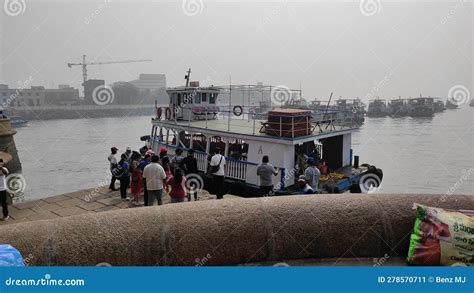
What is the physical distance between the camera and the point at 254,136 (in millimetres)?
12703

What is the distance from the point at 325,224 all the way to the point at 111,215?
6.61 feet

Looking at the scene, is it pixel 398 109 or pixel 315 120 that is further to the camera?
pixel 398 109

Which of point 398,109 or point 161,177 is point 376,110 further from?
point 161,177

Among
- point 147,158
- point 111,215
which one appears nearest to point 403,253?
point 111,215

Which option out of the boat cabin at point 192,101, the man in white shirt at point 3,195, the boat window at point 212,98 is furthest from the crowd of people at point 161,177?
the boat window at point 212,98

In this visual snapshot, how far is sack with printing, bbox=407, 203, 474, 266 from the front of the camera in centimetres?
337

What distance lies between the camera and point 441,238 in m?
3.42

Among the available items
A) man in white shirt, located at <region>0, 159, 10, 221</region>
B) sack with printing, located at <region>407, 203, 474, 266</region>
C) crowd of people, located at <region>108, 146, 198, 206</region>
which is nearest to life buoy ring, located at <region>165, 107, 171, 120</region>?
crowd of people, located at <region>108, 146, 198, 206</region>

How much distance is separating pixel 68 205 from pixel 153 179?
236 centimetres

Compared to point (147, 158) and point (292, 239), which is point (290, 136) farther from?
point (292, 239)

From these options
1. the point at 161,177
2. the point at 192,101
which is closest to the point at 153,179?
the point at 161,177

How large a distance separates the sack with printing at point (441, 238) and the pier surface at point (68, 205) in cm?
493

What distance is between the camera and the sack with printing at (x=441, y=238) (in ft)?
11.0

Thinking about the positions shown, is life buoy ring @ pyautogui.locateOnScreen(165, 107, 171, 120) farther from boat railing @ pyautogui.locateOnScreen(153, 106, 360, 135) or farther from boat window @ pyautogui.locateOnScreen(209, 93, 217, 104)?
boat window @ pyautogui.locateOnScreen(209, 93, 217, 104)
